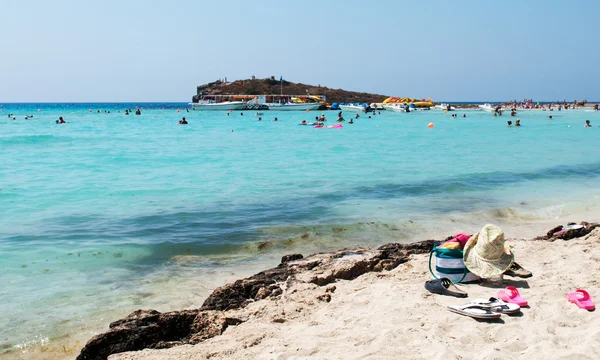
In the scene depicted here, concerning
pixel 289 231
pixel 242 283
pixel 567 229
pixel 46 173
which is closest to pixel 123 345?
pixel 242 283

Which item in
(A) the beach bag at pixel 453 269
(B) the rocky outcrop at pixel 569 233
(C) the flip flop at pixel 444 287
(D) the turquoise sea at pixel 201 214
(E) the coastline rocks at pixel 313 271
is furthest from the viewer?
(B) the rocky outcrop at pixel 569 233

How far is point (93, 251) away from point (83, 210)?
333 cm

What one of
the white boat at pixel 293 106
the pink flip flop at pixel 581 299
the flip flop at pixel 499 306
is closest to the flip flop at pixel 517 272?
the pink flip flop at pixel 581 299

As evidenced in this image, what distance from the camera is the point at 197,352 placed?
159 inches

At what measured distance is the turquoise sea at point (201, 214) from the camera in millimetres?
5875

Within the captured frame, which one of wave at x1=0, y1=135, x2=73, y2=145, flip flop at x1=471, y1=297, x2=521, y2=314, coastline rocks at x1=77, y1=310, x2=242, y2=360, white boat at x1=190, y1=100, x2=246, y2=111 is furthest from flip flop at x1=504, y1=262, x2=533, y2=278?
white boat at x1=190, y1=100, x2=246, y2=111

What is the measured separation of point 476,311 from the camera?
14.5ft

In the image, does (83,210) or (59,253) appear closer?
(59,253)

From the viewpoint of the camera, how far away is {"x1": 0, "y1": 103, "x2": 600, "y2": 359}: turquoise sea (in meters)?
5.88

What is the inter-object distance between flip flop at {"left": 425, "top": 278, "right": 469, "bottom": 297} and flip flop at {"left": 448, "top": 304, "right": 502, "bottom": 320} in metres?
0.40

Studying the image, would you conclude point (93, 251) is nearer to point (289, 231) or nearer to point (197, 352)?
point (289, 231)

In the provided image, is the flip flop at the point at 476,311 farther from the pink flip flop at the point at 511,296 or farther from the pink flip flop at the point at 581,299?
the pink flip flop at the point at 581,299

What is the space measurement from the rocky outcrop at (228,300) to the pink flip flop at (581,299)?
1959 mm

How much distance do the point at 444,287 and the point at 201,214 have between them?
19.9 feet
